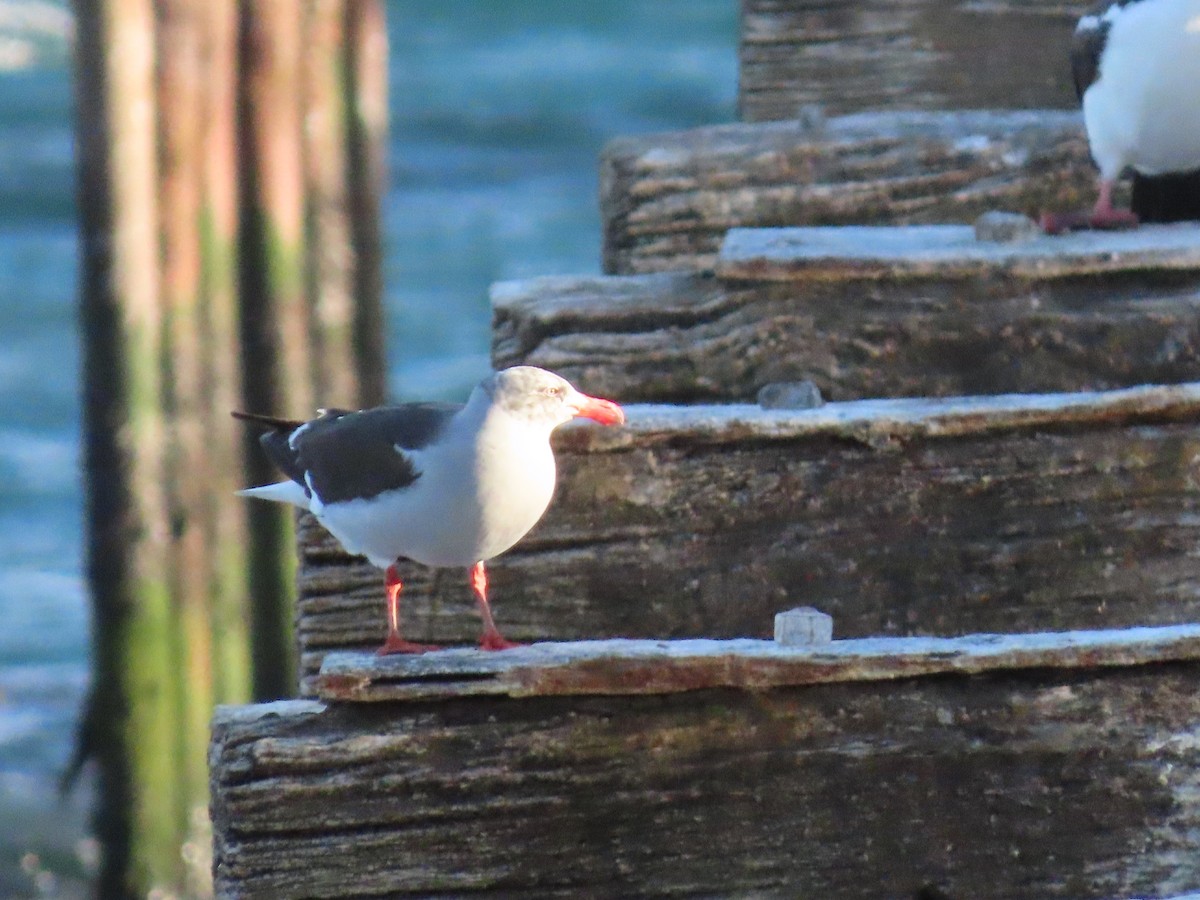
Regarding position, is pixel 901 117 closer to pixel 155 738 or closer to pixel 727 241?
pixel 727 241

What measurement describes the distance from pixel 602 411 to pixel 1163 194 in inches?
76.8

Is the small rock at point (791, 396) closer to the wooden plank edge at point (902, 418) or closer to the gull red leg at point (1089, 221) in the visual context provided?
the wooden plank edge at point (902, 418)

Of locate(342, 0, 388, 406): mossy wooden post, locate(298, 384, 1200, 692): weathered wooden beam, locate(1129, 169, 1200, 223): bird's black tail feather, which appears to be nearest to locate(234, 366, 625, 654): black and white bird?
locate(298, 384, 1200, 692): weathered wooden beam

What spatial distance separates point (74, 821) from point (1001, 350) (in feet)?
22.8

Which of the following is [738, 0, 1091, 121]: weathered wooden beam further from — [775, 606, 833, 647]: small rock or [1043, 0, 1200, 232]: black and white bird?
[775, 606, 833, 647]: small rock

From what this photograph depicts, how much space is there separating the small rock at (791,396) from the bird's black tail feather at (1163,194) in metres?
1.67

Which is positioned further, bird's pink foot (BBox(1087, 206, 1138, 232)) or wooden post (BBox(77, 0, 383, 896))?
wooden post (BBox(77, 0, 383, 896))

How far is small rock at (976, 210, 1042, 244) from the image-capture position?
2713 mm

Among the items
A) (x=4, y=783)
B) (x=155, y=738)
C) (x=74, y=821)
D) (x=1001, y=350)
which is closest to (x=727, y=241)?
Result: (x=1001, y=350)

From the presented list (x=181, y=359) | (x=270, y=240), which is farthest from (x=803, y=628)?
(x=270, y=240)

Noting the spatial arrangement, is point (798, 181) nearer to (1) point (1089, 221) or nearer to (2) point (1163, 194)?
(1) point (1089, 221)

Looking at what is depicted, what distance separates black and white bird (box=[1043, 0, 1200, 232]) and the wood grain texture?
1.73 meters

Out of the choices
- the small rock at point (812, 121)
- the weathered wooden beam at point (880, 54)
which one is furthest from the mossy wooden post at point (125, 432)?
the small rock at point (812, 121)

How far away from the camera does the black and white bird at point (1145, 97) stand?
3760 millimetres
